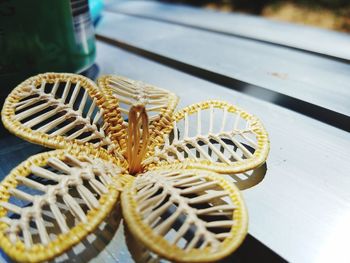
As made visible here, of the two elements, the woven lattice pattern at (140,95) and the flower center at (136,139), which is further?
the woven lattice pattern at (140,95)

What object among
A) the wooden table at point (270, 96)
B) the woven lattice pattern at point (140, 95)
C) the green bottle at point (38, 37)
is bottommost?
the wooden table at point (270, 96)

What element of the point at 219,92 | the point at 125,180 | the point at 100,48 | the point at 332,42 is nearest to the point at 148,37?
the point at 100,48

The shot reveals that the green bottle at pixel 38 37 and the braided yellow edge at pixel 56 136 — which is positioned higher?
the green bottle at pixel 38 37

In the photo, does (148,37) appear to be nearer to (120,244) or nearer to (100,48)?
(100,48)

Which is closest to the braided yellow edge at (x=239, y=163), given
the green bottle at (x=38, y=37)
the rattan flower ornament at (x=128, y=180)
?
the rattan flower ornament at (x=128, y=180)

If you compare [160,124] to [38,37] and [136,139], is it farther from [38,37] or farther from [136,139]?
[38,37]

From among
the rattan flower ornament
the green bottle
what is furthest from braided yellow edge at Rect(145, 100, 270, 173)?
the green bottle

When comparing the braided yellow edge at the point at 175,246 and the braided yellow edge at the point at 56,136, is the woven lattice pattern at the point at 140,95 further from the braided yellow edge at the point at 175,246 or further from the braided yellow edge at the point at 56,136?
the braided yellow edge at the point at 175,246
